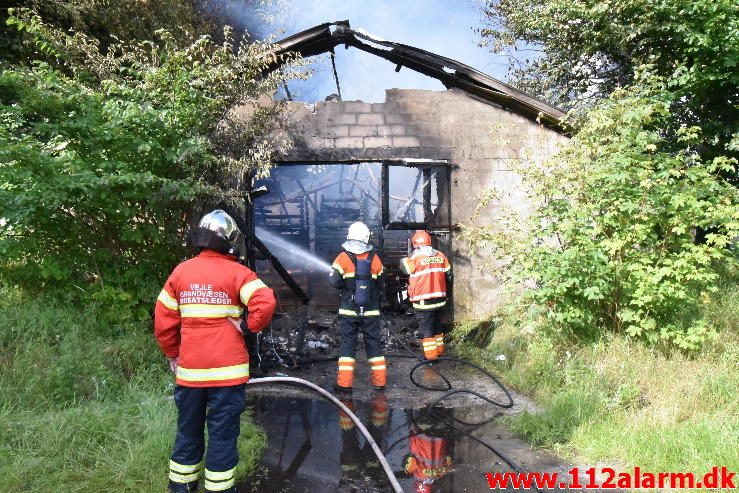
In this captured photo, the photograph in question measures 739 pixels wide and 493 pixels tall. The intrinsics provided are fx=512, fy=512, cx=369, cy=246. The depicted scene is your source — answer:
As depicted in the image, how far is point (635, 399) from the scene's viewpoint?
4594 millimetres

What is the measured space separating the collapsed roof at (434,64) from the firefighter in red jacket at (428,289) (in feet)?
9.10

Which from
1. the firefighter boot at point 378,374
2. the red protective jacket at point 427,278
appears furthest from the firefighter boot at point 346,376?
the red protective jacket at point 427,278

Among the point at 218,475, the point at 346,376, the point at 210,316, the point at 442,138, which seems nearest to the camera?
the point at 218,475

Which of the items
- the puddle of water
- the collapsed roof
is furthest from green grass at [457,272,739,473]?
the collapsed roof

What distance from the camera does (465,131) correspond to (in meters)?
8.61

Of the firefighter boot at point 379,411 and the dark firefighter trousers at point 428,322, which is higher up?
the dark firefighter trousers at point 428,322

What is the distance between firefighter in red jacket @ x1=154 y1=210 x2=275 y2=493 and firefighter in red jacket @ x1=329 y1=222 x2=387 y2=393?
2694 mm

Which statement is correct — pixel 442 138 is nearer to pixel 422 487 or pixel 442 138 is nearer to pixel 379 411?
pixel 379 411

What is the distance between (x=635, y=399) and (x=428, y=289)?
3.25 m

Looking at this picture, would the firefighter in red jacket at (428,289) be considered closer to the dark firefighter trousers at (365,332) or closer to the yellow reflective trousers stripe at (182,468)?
the dark firefighter trousers at (365,332)

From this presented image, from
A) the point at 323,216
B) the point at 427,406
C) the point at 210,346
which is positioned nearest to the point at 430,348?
the point at 427,406

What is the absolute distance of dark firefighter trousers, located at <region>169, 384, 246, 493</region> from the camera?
3168mm

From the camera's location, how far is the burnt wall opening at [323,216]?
1272 centimetres

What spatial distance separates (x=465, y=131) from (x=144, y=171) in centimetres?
515
